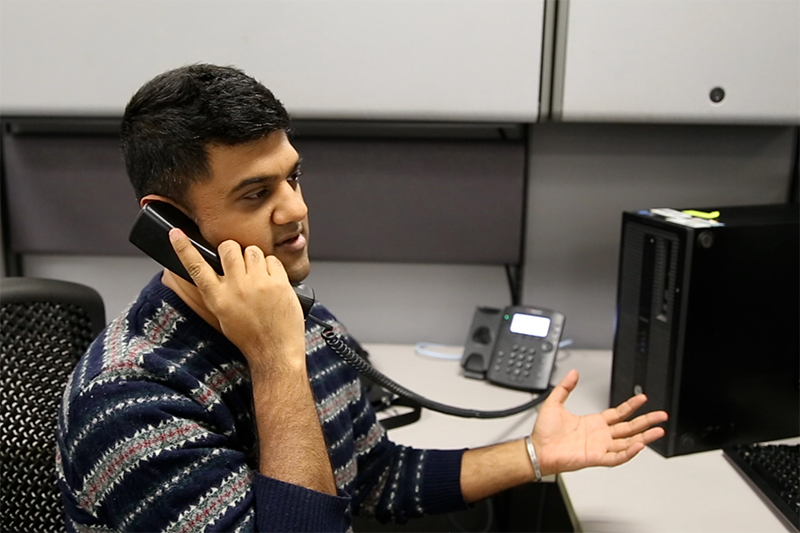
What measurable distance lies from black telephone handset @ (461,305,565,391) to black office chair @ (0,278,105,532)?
0.73 m

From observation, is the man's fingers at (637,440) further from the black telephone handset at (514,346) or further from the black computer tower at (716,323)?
the black telephone handset at (514,346)

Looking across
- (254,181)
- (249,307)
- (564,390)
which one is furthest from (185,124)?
(564,390)

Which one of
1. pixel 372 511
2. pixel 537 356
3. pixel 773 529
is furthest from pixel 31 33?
pixel 773 529

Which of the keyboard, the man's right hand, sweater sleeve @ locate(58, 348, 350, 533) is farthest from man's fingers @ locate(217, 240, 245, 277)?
the keyboard

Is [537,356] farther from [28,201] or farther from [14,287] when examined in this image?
[28,201]

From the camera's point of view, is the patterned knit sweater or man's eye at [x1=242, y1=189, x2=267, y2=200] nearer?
the patterned knit sweater

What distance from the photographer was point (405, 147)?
142cm

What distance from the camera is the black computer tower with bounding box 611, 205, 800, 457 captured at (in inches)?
39.4

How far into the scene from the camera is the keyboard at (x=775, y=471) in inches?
35.0

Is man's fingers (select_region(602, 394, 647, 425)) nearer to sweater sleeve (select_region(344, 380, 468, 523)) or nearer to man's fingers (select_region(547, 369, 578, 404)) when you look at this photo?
man's fingers (select_region(547, 369, 578, 404))

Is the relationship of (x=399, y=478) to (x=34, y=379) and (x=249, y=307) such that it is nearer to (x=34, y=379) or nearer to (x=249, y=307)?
(x=249, y=307)

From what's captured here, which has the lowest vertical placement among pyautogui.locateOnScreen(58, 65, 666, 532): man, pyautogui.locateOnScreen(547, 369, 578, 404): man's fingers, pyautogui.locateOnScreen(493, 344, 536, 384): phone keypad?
pyautogui.locateOnScreen(493, 344, 536, 384): phone keypad

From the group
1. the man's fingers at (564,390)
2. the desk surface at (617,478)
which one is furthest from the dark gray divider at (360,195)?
the man's fingers at (564,390)

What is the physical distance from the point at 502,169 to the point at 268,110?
71 centimetres
